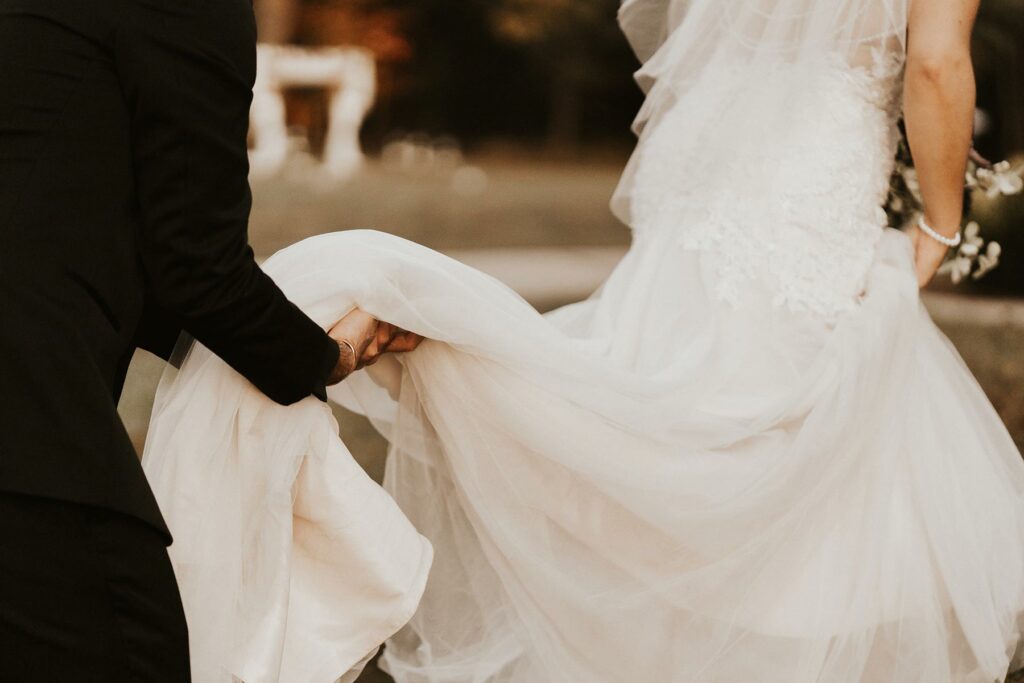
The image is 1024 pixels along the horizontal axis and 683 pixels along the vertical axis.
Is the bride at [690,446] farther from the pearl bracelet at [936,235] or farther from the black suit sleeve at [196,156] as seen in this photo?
the black suit sleeve at [196,156]

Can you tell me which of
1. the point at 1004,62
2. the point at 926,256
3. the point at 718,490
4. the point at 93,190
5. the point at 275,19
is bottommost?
the point at 275,19

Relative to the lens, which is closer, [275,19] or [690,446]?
[690,446]

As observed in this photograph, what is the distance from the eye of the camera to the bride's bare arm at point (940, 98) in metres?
2.78

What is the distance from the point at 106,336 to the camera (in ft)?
6.30

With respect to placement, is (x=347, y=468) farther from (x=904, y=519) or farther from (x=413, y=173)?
(x=413, y=173)

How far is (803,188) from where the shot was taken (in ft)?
9.94

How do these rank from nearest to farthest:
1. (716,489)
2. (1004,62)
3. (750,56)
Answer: (716,489)
(750,56)
(1004,62)

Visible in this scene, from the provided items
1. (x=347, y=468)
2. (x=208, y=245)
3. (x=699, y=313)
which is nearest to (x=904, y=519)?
(x=699, y=313)

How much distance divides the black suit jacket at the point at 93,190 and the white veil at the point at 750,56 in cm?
159

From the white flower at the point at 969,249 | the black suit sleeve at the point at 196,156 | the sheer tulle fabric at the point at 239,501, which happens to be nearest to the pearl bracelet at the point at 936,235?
the white flower at the point at 969,249

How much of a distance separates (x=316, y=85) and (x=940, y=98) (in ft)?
50.5

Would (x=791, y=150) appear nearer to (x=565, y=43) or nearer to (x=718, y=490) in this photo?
(x=718, y=490)

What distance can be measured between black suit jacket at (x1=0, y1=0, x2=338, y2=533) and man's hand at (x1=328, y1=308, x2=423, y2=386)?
0.53m

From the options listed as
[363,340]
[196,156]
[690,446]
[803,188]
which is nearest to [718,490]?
[690,446]
